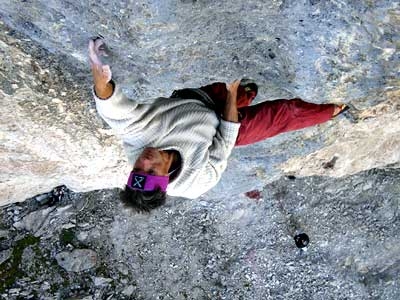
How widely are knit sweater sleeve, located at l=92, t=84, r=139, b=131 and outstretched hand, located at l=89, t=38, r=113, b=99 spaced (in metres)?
0.03

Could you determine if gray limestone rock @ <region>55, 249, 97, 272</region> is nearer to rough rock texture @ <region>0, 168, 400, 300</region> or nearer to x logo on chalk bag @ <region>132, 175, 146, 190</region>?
rough rock texture @ <region>0, 168, 400, 300</region>

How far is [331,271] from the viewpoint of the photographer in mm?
4879

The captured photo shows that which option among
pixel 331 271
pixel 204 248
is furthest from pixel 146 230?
pixel 331 271

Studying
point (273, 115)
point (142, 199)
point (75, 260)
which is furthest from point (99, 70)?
point (75, 260)

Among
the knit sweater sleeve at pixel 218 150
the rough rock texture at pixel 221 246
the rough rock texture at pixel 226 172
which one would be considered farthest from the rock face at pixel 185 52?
the rough rock texture at pixel 221 246

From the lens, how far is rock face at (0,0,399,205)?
1884 mm

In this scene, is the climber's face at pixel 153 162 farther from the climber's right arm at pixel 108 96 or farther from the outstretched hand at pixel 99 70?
the outstretched hand at pixel 99 70

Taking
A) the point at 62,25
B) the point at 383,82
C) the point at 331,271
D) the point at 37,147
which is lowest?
the point at 331,271

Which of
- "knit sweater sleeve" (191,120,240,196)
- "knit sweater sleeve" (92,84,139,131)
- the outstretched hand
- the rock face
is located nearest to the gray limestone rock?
the rock face

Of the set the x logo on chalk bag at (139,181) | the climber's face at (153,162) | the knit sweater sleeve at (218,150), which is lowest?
the knit sweater sleeve at (218,150)

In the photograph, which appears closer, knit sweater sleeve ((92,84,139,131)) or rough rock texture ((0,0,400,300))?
rough rock texture ((0,0,400,300))

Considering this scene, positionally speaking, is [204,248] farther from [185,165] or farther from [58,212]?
[185,165]

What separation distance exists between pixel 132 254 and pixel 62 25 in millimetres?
2984

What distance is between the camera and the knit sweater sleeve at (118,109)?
7.50 ft
